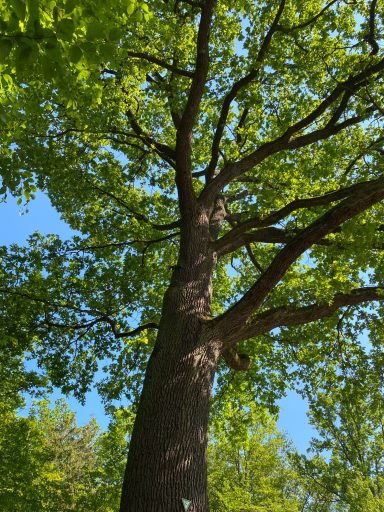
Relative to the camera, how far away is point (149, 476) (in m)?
3.84

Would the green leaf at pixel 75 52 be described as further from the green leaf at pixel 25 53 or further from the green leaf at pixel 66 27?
the green leaf at pixel 25 53

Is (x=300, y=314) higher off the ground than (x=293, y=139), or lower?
lower

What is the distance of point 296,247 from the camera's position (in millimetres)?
5004

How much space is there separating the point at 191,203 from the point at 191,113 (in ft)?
4.95

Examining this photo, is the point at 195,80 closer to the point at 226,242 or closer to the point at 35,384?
the point at 226,242

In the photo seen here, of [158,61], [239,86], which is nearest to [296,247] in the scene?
[239,86]

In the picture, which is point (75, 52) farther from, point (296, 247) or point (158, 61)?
point (158, 61)

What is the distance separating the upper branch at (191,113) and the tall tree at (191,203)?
0.02 metres

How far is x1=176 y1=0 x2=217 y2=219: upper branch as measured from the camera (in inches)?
275

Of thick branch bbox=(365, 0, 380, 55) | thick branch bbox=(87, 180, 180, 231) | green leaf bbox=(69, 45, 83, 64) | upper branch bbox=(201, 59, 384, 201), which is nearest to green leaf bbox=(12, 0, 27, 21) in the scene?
green leaf bbox=(69, 45, 83, 64)

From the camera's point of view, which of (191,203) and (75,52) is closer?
(75,52)

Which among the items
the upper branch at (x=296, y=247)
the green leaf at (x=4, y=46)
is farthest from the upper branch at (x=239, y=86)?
the green leaf at (x=4, y=46)

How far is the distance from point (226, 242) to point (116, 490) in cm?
985

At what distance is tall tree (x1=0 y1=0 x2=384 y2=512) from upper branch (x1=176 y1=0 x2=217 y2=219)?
0.02 meters
